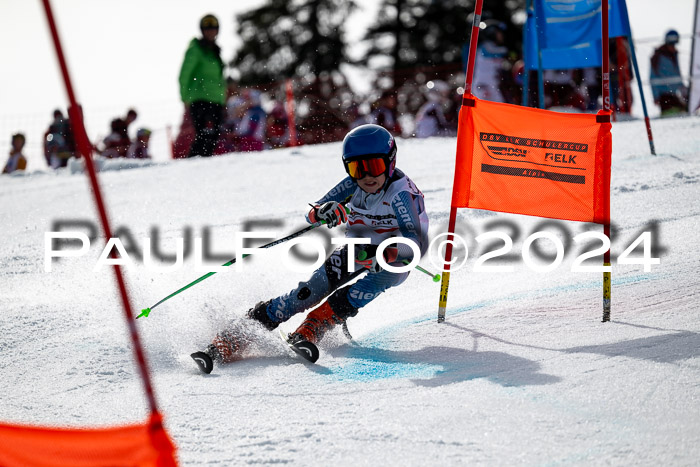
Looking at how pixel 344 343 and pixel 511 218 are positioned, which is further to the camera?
pixel 511 218

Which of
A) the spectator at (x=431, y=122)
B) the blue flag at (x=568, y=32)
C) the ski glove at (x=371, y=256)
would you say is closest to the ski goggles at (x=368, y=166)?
the ski glove at (x=371, y=256)

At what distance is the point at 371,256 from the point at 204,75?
268 inches

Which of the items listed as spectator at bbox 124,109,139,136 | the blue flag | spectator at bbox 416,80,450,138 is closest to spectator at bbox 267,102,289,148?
spectator at bbox 124,109,139,136

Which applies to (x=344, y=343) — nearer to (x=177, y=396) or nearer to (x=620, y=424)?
(x=177, y=396)

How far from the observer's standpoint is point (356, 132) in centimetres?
488

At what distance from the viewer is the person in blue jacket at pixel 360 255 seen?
4.73m

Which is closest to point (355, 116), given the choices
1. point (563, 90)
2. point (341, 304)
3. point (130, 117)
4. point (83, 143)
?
point (563, 90)

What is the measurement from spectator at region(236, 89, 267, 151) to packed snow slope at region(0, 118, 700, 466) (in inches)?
221

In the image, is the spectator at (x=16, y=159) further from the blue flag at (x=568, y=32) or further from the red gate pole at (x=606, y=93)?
the red gate pole at (x=606, y=93)

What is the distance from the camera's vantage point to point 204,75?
10852 mm

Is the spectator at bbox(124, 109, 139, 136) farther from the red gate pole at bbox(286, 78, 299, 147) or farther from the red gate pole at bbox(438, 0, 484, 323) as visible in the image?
the red gate pole at bbox(438, 0, 484, 323)

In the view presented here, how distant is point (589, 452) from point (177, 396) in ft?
6.84

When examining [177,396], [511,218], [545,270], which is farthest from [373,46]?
[177,396]

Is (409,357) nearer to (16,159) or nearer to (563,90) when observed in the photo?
(563,90)
